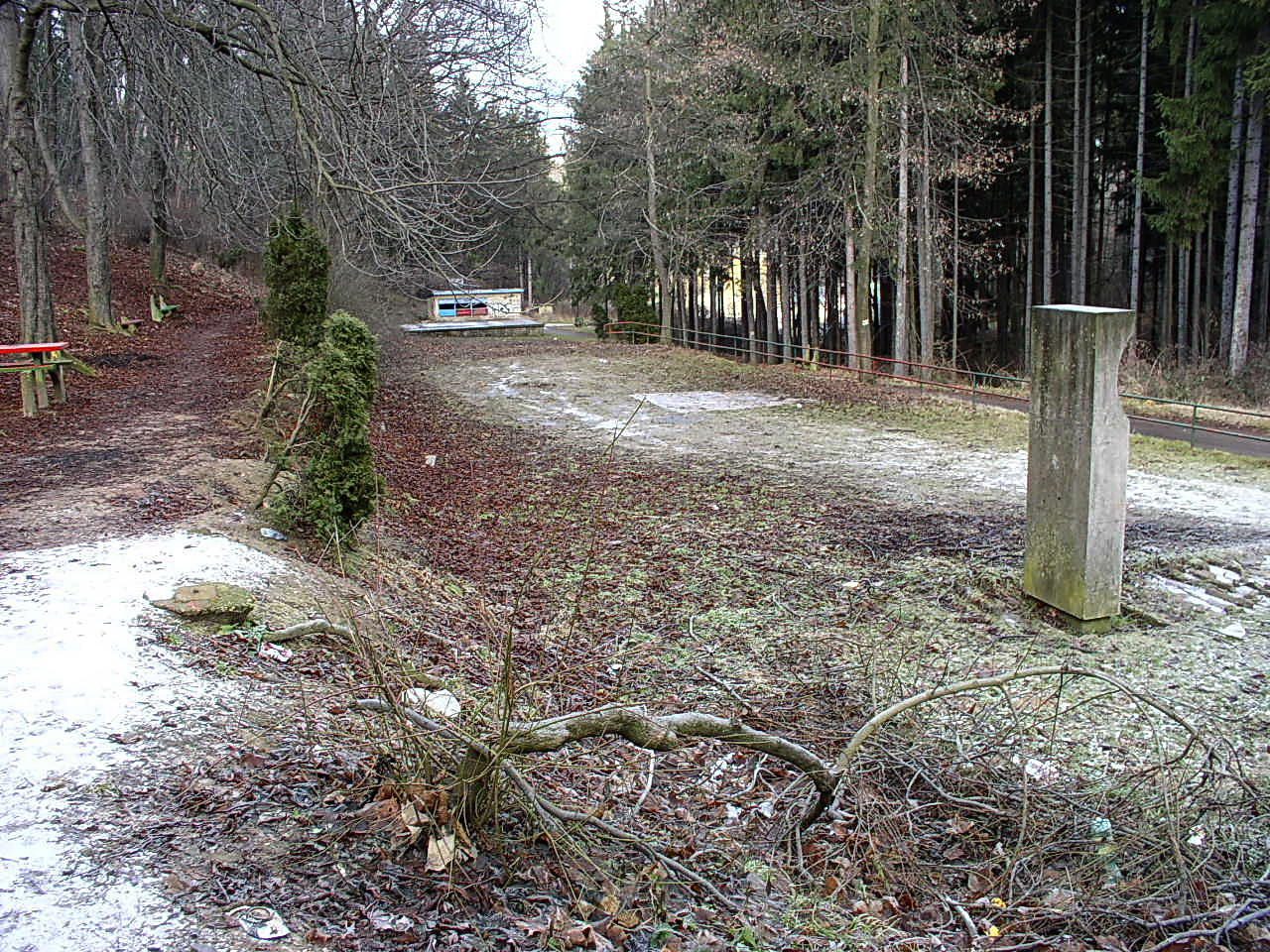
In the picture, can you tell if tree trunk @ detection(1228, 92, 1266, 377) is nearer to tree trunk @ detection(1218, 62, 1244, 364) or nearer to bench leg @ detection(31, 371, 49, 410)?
tree trunk @ detection(1218, 62, 1244, 364)

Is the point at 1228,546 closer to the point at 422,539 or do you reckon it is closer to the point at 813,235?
the point at 422,539

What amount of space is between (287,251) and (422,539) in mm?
8179

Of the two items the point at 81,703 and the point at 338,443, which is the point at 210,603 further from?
the point at 338,443

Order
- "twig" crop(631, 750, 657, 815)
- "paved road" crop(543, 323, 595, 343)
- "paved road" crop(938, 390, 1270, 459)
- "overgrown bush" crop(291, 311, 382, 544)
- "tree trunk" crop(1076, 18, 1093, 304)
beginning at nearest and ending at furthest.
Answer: "twig" crop(631, 750, 657, 815), "overgrown bush" crop(291, 311, 382, 544), "paved road" crop(938, 390, 1270, 459), "tree trunk" crop(1076, 18, 1093, 304), "paved road" crop(543, 323, 595, 343)

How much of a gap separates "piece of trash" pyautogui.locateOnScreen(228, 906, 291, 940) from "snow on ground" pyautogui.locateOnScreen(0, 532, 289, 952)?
0.16 metres

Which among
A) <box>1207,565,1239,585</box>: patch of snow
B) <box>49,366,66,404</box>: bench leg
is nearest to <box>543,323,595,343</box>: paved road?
<box>49,366,66,404</box>: bench leg

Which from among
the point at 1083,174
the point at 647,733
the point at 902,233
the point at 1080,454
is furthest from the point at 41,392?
the point at 1083,174

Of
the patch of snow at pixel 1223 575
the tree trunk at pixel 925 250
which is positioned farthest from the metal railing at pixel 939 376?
the patch of snow at pixel 1223 575

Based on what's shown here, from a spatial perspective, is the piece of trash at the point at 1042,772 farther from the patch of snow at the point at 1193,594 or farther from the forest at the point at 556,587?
the patch of snow at the point at 1193,594

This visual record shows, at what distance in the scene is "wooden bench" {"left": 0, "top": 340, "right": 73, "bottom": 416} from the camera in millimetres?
11016

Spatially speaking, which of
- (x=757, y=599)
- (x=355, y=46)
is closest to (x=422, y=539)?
(x=757, y=599)

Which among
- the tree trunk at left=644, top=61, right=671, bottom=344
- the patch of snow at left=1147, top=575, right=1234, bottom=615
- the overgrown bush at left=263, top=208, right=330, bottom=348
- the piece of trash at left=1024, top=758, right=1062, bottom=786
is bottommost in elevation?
the piece of trash at left=1024, top=758, right=1062, bottom=786

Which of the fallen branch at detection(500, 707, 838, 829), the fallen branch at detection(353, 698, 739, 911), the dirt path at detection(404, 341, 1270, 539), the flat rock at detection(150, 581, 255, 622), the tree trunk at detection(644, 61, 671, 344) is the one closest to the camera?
the fallen branch at detection(353, 698, 739, 911)

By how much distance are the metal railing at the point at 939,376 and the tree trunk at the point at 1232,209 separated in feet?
14.7
